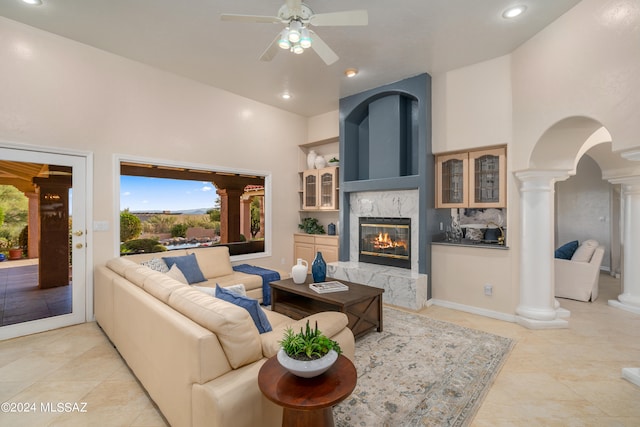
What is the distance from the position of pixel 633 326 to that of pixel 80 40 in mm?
7238

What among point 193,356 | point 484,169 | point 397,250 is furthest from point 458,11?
point 193,356

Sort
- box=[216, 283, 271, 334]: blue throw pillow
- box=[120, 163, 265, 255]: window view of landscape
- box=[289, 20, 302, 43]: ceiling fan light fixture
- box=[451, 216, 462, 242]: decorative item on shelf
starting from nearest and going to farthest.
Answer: box=[216, 283, 271, 334]: blue throw pillow, box=[289, 20, 302, 43]: ceiling fan light fixture, box=[120, 163, 265, 255]: window view of landscape, box=[451, 216, 462, 242]: decorative item on shelf

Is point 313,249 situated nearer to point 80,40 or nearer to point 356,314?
point 356,314

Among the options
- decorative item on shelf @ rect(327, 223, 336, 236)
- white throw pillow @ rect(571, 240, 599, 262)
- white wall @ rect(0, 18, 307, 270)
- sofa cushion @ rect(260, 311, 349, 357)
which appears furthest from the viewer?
decorative item on shelf @ rect(327, 223, 336, 236)

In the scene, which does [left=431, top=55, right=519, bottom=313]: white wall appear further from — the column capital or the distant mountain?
the distant mountain

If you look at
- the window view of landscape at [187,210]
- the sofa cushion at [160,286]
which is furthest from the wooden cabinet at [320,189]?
the sofa cushion at [160,286]

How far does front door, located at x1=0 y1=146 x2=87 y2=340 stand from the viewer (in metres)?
3.18

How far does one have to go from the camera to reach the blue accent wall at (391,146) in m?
4.28

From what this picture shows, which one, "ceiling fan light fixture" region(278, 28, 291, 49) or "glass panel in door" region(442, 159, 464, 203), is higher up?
"ceiling fan light fixture" region(278, 28, 291, 49)

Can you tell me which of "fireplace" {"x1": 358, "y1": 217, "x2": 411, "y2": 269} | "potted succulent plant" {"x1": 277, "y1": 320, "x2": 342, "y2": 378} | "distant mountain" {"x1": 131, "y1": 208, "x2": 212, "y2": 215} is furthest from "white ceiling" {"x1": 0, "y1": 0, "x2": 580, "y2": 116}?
"potted succulent plant" {"x1": 277, "y1": 320, "x2": 342, "y2": 378}

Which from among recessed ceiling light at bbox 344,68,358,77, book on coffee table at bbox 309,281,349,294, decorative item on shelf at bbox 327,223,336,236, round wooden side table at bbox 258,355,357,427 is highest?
recessed ceiling light at bbox 344,68,358,77

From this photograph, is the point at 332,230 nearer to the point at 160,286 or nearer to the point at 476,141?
the point at 476,141

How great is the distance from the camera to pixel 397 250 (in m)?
4.68

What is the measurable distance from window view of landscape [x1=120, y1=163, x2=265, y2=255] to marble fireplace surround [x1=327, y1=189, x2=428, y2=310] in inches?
66.6
